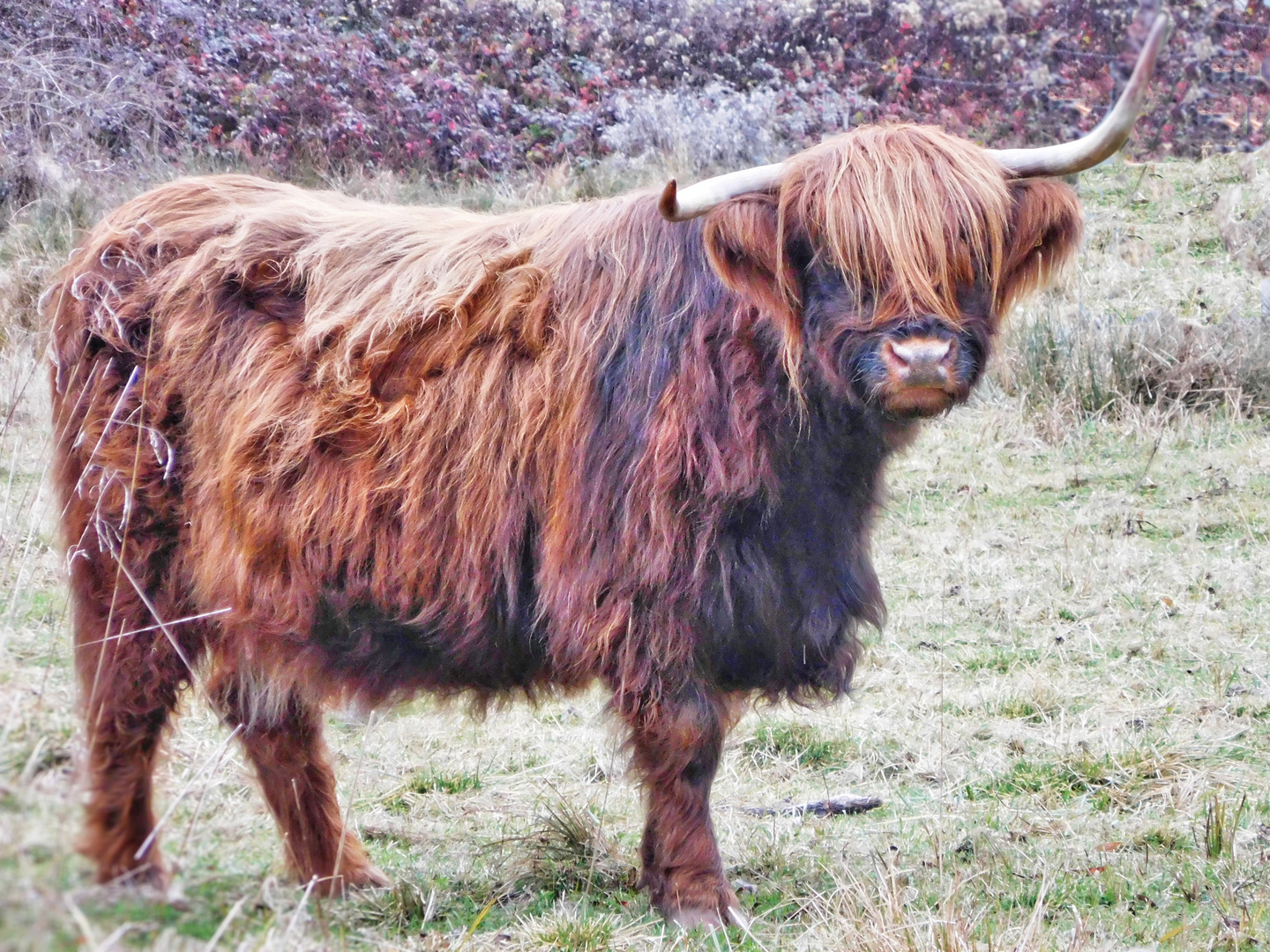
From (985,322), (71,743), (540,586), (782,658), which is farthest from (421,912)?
(985,322)

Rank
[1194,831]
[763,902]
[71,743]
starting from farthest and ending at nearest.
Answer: [1194,831]
[763,902]
[71,743]

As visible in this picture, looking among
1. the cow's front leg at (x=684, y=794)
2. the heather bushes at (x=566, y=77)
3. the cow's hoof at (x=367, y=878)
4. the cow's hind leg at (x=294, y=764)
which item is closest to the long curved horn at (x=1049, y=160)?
the cow's front leg at (x=684, y=794)

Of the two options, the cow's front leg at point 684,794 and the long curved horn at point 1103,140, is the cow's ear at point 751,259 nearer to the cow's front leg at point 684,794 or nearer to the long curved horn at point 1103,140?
the long curved horn at point 1103,140

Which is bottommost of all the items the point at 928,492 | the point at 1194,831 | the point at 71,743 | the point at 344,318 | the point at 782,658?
the point at 928,492

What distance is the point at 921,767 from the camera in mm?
4199

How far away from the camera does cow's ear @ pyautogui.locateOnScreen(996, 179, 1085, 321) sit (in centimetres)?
309

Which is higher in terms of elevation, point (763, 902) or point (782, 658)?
point (782, 658)

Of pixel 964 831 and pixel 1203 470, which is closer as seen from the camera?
pixel 964 831

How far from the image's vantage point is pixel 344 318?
129 inches

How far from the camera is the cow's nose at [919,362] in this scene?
108 inches

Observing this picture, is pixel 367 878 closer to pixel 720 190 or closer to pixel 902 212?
pixel 720 190

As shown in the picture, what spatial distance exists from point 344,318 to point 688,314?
843 mm

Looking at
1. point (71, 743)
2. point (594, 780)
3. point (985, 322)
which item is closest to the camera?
point (71, 743)

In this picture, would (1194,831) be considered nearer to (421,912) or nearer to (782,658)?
(782,658)
